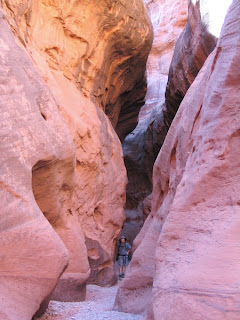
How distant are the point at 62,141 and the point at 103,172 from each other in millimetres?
3012

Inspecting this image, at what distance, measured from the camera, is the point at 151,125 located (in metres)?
13.5

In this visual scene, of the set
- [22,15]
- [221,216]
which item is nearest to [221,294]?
[221,216]

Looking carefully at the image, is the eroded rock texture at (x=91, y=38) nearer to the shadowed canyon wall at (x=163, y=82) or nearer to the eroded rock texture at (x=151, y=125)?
the shadowed canyon wall at (x=163, y=82)

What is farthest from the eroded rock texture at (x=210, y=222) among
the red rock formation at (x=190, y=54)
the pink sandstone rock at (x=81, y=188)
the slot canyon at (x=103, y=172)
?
the red rock formation at (x=190, y=54)

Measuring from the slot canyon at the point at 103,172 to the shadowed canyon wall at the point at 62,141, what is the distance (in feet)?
0.06

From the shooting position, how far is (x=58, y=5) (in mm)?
6535

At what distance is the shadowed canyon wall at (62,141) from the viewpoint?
10.4 feet

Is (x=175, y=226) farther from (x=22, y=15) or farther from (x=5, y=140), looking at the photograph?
(x=22, y=15)

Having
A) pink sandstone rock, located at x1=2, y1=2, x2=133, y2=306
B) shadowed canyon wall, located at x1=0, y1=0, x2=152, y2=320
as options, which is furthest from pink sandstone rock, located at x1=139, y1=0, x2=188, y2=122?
pink sandstone rock, located at x1=2, y1=2, x2=133, y2=306

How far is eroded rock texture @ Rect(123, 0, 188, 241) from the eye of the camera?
13336 mm

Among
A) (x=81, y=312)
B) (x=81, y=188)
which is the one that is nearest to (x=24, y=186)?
(x=81, y=312)

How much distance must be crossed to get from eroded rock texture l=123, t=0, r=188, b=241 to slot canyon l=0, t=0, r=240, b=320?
4.41 m

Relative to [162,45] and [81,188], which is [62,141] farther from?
[162,45]

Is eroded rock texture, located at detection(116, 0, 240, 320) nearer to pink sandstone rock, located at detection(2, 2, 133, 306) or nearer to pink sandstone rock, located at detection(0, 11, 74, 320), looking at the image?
pink sandstone rock, located at detection(0, 11, 74, 320)
